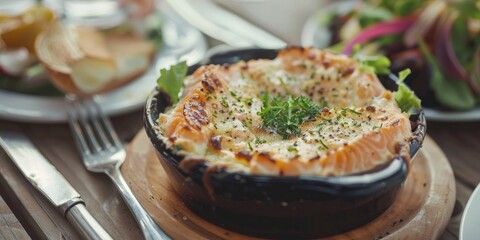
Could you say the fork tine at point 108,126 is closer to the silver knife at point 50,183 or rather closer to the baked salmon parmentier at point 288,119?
the silver knife at point 50,183

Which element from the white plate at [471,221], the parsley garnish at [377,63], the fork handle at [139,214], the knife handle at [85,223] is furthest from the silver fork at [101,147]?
the parsley garnish at [377,63]

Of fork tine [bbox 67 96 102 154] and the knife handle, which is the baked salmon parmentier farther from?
fork tine [bbox 67 96 102 154]

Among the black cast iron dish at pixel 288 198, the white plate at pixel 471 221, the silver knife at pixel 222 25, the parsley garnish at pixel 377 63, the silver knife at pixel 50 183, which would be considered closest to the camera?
the black cast iron dish at pixel 288 198

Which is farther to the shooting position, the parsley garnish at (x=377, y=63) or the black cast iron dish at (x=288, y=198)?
the parsley garnish at (x=377, y=63)

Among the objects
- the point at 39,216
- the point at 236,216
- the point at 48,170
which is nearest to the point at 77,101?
the point at 48,170

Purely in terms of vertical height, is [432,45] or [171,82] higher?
[171,82]

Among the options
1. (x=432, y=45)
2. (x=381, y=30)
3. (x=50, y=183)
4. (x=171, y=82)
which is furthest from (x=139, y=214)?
(x=432, y=45)

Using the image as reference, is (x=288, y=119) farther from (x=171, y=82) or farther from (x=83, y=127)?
(x=83, y=127)

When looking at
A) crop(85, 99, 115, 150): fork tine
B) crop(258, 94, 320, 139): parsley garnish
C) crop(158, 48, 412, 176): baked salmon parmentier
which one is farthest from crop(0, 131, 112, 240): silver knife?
crop(258, 94, 320, 139): parsley garnish
